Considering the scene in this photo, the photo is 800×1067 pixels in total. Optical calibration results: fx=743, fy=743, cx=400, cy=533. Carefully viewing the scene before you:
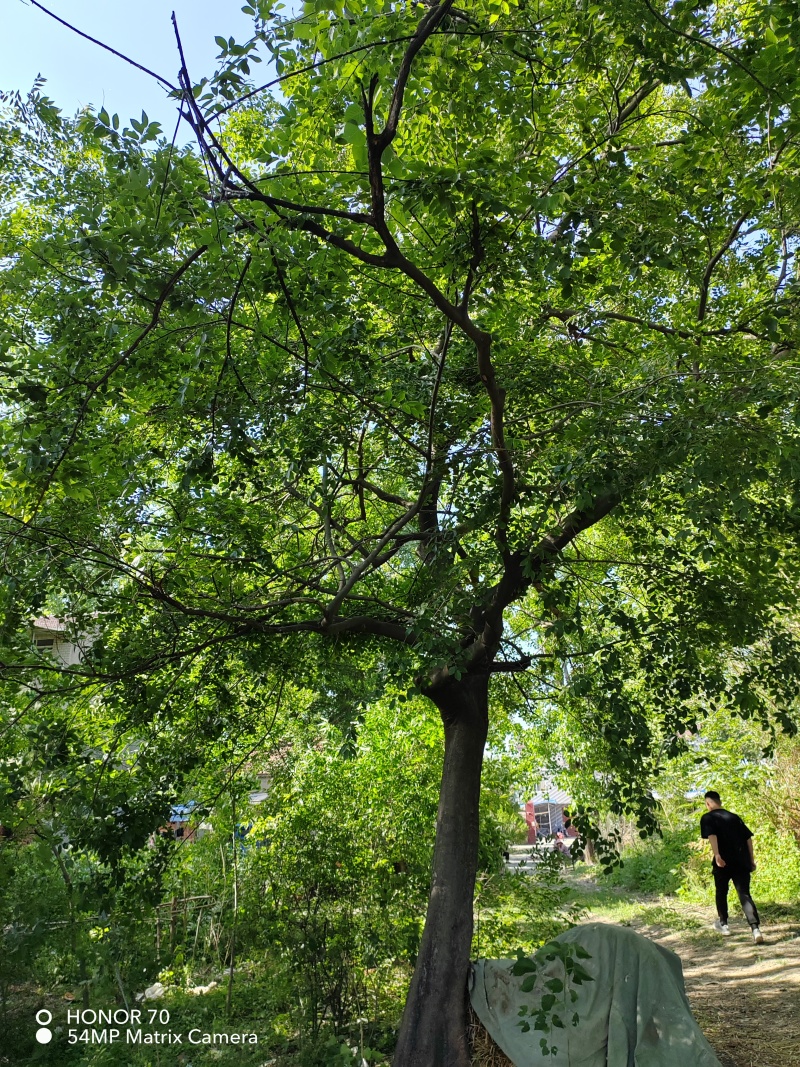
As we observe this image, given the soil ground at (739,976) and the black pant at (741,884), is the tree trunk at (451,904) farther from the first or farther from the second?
the black pant at (741,884)

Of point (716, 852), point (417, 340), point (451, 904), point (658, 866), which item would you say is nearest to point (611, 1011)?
point (451, 904)

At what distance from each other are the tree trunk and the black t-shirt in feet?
11.4

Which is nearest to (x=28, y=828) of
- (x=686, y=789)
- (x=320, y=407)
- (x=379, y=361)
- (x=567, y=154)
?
(x=320, y=407)

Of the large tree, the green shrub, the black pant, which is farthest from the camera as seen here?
the green shrub

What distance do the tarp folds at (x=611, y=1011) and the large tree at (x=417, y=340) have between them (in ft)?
0.99

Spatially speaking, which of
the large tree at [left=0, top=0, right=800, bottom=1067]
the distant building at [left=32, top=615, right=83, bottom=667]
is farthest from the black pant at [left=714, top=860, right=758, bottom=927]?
the distant building at [left=32, top=615, right=83, bottom=667]

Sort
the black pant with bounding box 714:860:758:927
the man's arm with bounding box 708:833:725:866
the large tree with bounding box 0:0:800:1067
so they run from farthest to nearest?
the man's arm with bounding box 708:833:725:866, the black pant with bounding box 714:860:758:927, the large tree with bounding box 0:0:800:1067

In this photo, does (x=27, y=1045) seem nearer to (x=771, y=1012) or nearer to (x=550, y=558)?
(x=550, y=558)

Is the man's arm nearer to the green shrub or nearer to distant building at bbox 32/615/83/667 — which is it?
the green shrub

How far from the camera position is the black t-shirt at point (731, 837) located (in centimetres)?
718

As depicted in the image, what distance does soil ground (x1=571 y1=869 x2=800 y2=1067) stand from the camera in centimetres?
484

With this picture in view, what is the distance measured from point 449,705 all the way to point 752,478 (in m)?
2.73

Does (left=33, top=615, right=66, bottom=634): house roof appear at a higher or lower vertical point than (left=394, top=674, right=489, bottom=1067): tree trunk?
higher

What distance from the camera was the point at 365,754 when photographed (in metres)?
6.23
